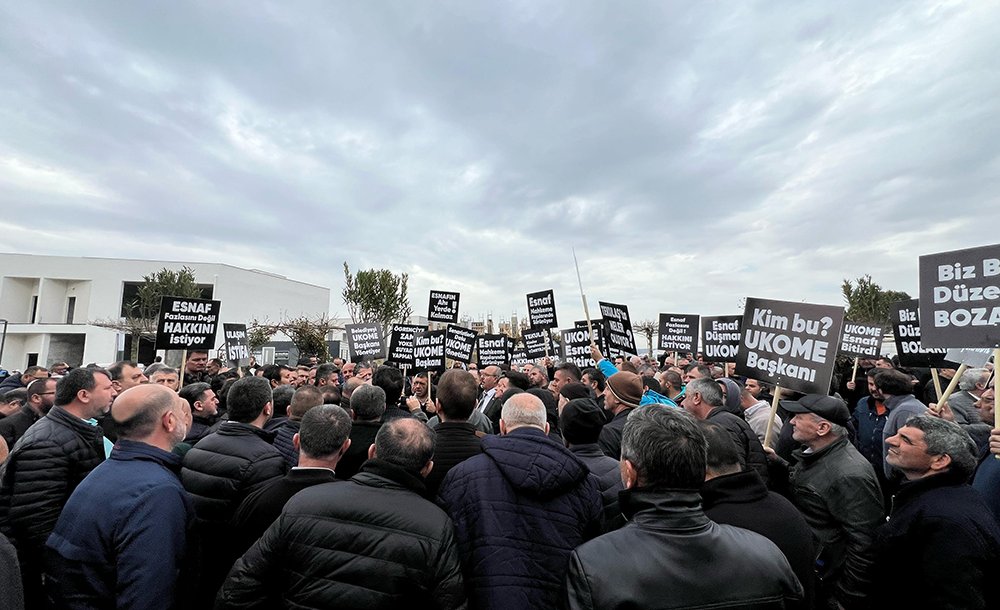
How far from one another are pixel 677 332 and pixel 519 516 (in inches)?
483

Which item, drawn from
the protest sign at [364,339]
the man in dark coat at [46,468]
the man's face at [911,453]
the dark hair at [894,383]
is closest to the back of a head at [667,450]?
the man's face at [911,453]

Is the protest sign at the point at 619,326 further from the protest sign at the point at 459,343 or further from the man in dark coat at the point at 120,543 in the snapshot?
the man in dark coat at the point at 120,543

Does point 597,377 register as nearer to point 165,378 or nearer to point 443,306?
point 443,306

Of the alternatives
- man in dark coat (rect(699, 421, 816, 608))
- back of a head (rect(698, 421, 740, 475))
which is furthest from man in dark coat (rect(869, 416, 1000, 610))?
back of a head (rect(698, 421, 740, 475))

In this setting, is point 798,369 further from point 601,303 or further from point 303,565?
point 601,303

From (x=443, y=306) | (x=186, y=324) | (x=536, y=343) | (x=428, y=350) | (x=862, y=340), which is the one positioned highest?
(x=443, y=306)

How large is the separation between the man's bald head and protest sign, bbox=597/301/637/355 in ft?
32.1

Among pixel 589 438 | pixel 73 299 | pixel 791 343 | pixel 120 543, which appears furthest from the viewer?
pixel 73 299

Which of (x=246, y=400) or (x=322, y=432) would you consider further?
(x=246, y=400)

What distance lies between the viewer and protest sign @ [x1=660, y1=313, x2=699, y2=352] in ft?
45.4

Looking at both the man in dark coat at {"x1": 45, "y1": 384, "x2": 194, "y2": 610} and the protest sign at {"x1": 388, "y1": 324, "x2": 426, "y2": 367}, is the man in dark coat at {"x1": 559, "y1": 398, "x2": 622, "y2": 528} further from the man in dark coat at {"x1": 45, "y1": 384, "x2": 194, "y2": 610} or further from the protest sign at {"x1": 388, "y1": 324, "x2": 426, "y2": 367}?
the protest sign at {"x1": 388, "y1": 324, "x2": 426, "y2": 367}

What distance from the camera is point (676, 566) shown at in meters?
1.90

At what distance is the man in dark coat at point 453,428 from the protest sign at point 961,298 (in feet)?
13.7

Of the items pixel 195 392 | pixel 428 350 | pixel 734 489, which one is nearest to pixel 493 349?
pixel 428 350
